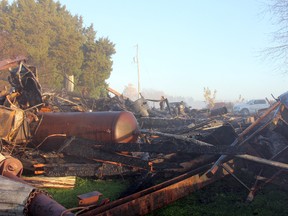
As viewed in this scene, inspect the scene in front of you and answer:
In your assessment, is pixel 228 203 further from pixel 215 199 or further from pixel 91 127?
pixel 91 127

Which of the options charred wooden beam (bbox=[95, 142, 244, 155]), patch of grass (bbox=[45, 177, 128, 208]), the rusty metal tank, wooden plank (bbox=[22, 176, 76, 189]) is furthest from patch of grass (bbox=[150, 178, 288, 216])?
the rusty metal tank

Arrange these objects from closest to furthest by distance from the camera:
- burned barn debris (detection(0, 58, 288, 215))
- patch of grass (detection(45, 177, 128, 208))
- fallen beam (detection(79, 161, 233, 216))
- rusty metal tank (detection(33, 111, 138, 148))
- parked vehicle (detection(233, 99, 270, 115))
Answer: fallen beam (detection(79, 161, 233, 216)) < patch of grass (detection(45, 177, 128, 208)) < burned barn debris (detection(0, 58, 288, 215)) < rusty metal tank (detection(33, 111, 138, 148)) < parked vehicle (detection(233, 99, 270, 115))

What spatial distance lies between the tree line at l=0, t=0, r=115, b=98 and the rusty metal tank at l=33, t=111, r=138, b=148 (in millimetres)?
21278

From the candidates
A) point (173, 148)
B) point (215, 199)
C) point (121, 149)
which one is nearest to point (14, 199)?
point (121, 149)

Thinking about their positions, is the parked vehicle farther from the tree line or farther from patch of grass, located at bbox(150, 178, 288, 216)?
patch of grass, located at bbox(150, 178, 288, 216)

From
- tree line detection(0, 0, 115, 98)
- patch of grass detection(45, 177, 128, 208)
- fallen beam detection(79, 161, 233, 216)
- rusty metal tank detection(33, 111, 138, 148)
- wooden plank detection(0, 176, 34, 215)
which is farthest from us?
tree line detection(0, 0, 115, 98)

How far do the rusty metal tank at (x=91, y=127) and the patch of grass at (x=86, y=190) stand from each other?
42.2 inches

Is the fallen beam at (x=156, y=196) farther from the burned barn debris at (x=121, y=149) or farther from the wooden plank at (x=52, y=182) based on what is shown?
the wooden plank at (x=52, y=182)

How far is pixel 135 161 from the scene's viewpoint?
590 centimetres

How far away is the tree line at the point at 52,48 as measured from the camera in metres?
29.0

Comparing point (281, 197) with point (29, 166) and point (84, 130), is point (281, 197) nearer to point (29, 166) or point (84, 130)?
point (84, 130)

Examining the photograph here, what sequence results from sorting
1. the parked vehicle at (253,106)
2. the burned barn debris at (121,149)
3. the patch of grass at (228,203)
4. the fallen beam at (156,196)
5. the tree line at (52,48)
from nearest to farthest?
the fallen beam at (156,196)
the patch of grass at (228,203)
the burned barn debris at (121,149)
the tree line at (52,48)
the parked vehicle at (253,106)

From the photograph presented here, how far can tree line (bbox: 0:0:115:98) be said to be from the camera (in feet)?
95.1

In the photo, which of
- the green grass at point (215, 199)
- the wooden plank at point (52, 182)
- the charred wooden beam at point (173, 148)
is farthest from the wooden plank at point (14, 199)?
the charred wooden beam at point (173, 148)
